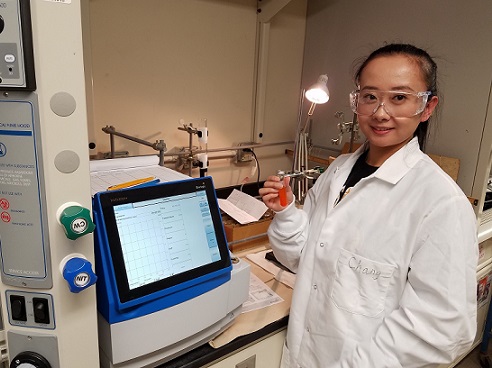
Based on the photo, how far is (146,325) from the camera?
2.68 feet

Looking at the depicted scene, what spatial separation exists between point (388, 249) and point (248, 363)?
1.77ft

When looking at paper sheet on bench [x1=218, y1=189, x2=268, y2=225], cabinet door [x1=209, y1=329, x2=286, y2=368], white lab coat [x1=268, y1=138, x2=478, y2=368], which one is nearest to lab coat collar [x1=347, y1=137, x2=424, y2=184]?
white lab coat [x1=268, y1=138, x2=478, y2=368]

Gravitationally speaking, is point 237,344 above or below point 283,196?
below

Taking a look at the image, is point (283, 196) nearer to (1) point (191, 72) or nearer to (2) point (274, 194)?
(2) point (274, 194)

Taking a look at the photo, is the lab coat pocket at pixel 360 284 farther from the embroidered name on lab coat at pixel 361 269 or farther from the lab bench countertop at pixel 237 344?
the lab bench countertop at pixel 237 344

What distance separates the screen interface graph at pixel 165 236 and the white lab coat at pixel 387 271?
0.97 ft

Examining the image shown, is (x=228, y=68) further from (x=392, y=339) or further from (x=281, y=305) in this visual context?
(x=392, y=339)

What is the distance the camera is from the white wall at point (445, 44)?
1.58 meters

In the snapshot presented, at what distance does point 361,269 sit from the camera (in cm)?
95

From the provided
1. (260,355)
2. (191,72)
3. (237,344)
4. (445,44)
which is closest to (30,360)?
(237,344)

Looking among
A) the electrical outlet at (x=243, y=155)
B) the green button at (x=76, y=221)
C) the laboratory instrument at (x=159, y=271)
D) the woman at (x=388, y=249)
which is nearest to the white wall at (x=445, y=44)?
the electrical outlet at (x=243, y=155)

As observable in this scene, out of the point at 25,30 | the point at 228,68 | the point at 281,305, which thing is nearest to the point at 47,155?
the point at 25,30

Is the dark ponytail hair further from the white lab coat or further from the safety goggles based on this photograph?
the white lab coat

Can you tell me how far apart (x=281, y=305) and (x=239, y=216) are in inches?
20.5
